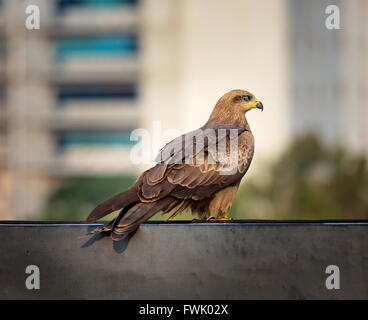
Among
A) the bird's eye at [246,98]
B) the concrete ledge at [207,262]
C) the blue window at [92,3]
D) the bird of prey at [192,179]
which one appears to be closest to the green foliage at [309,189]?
the blue window at [92,3]

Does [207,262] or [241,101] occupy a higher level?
[241,101]

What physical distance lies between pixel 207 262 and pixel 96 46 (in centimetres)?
5059

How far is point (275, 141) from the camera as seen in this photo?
52.4m

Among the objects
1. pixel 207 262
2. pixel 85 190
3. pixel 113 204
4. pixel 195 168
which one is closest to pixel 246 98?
pixel 195 168

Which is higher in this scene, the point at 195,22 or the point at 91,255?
the point at 195,22

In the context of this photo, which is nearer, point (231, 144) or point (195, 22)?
point (231, 144)

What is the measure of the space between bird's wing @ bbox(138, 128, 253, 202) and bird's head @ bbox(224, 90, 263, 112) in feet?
1.73

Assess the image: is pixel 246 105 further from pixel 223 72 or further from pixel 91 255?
pixel 223 72

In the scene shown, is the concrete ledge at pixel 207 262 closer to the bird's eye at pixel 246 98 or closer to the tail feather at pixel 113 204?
the tail feather at pixel 113 204

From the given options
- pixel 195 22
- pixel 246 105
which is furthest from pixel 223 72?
pixel 246 105

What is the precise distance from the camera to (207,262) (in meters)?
5.61

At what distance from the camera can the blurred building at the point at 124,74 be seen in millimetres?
53438

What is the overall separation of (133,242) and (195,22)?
48260 mm

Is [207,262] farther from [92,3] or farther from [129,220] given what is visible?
[92,3]
